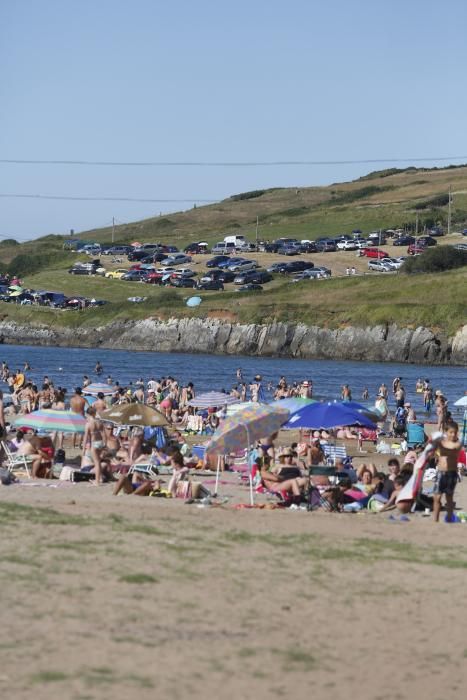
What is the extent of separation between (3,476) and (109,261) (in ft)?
345

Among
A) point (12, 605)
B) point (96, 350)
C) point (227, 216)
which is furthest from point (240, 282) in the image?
point (12, 605)

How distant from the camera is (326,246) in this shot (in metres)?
115

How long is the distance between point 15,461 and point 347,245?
9523 cm

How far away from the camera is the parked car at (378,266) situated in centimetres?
10019

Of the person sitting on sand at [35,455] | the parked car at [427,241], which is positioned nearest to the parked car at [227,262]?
the parked car at [427,241]

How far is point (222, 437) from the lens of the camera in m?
18.5

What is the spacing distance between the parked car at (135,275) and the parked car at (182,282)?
5.44 metres

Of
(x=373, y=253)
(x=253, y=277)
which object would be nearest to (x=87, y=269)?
(x=253, y=277)

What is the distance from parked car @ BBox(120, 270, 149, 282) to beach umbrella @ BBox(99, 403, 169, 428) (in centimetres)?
8235

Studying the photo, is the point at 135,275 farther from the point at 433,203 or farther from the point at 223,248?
the point at 433,203

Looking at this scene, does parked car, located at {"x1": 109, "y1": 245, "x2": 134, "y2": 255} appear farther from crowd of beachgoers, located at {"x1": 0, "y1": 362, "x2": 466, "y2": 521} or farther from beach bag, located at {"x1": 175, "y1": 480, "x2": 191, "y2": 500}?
beach bag, located at {"x1": 175, "y1": 480, "x2": 191, "y2": 500}

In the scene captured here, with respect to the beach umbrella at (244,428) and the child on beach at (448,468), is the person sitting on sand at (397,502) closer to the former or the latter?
the child on beach at (448,468)

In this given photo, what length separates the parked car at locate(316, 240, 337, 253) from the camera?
377ft

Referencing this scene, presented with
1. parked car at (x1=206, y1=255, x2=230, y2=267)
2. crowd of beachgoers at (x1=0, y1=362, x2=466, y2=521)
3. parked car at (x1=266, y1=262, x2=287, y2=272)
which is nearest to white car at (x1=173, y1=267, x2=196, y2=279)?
parked car at (x1=206, y1=255, x2=230, y2=267)
